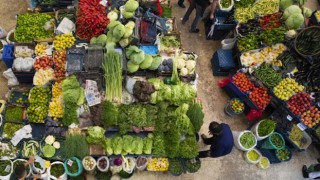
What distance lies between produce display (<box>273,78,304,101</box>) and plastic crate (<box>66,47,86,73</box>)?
451 centimetres

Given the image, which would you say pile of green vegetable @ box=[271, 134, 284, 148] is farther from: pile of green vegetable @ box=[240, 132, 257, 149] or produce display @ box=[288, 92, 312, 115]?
produce display @ box=[288, 92, 312, 115]

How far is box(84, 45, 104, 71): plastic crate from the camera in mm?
6781

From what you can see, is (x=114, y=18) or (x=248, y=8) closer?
(x=114, y=18)

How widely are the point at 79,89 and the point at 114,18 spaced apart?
2.01 metres

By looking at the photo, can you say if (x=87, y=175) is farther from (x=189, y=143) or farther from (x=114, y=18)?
(x=114, y=18)

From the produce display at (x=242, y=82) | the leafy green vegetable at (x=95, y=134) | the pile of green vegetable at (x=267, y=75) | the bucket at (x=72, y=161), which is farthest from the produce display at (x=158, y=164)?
the pile of green vegetable at (x=267, y=75)

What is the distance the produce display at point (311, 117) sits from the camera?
7.57 m

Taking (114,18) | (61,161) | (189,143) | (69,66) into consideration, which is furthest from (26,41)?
(189,143)

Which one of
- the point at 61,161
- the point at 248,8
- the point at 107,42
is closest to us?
the point at 61,161

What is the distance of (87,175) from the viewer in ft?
23.6

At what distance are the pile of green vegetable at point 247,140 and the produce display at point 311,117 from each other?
4.01 feet

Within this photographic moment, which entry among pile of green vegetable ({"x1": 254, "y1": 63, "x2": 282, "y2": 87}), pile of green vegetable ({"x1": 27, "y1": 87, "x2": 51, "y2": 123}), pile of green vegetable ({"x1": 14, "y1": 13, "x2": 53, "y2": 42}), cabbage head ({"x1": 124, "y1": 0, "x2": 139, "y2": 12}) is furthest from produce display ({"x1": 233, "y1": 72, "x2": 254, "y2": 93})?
pile of green vegetable ({"x1": 14, "y1": 13, "x2": 53, "y2": 42})

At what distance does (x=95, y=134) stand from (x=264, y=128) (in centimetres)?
395

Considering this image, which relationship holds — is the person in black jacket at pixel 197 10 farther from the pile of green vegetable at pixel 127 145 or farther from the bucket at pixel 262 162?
the bucket at pixel 262 162
